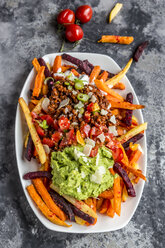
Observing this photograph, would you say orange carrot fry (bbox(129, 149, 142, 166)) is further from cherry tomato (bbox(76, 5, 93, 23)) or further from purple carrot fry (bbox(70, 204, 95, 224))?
cherry tomato (bbox(76, 5, 93, 23))

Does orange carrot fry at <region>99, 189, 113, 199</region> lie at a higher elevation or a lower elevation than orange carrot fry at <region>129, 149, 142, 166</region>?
lower


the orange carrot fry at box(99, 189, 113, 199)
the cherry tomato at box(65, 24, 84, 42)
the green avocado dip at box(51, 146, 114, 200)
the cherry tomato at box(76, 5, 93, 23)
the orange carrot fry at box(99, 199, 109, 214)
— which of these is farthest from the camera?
the cherry tomato at box(76, 5, 93, 23)

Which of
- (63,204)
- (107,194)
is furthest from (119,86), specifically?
(63,204)

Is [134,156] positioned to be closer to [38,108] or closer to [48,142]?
[48,142]

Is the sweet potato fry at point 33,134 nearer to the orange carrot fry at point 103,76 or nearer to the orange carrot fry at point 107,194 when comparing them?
the orange carrot fry at point 107,194

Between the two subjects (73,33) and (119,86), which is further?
(73,33)

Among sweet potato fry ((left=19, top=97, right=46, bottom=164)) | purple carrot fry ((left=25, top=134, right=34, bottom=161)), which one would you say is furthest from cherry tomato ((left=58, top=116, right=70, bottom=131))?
purple carrot fry ((left=25, top=134, right=34, bottom=161))
